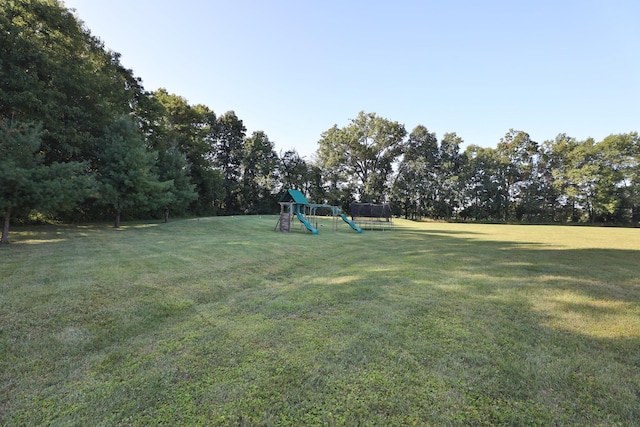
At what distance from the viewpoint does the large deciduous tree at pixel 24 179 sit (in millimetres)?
7996

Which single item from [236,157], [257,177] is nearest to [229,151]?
[236,157]

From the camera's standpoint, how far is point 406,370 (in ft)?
8.23

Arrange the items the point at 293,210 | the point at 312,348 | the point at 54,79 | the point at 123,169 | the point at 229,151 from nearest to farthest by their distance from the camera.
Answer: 1. the point at 312,348
2. the point at 54,79
3. the point at 123,169
4. the point at 293,210
5. the point at 229,151

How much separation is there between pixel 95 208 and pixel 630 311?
2427 cm

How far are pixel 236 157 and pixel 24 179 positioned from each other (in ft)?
103

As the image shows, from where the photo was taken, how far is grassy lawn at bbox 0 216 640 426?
205 cm

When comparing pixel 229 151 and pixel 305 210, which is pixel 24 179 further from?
pixel 229 151

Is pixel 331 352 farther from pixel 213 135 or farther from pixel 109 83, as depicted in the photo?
pixel 213 135

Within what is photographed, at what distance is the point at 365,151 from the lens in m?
42.8

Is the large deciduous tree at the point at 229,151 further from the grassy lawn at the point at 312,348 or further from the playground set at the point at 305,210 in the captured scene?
the grassy lawn at the point at 312,348

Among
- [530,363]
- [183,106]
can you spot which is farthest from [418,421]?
[183,106]

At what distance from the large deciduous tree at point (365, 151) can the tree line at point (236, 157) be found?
196mm

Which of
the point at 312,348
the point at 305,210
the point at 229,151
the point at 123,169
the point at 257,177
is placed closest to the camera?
the point at 312,348

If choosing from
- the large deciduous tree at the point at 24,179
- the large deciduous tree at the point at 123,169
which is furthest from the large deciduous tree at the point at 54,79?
the large deciduous tree at the point at 24,179
